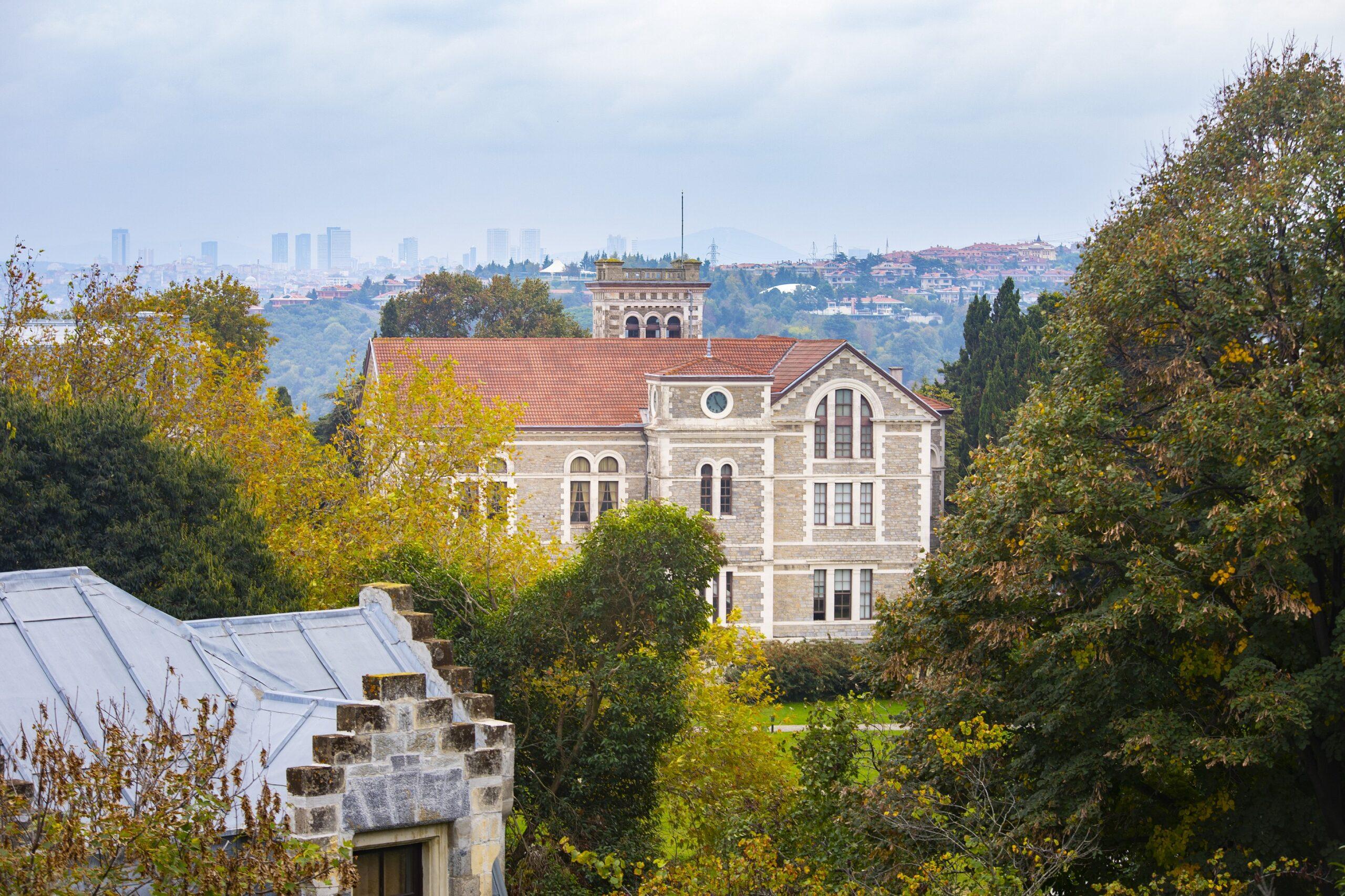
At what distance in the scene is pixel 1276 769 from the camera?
18.2 meters

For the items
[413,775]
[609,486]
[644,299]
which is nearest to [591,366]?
[609,486]

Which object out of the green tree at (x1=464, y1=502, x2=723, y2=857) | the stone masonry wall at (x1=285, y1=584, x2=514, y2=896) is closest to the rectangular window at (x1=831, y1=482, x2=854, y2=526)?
the green tree at (x1=464, y1=502, x2=723, y2=857)

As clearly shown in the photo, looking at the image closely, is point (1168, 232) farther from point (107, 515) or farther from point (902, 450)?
point (902, 450)

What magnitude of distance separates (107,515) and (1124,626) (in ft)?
56.8

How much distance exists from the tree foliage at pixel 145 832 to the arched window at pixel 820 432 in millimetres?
40531

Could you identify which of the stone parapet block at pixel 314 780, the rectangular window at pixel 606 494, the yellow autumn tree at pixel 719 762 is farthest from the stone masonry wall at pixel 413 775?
the rectangular window at pixel 606 494

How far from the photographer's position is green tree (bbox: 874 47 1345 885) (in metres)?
16.7

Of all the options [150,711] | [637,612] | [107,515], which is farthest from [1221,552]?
[107,515]

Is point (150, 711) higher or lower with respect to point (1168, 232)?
lower

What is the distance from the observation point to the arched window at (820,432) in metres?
49.4

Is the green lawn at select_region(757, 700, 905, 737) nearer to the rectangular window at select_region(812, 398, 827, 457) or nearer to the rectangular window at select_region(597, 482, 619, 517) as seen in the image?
the rectangular window at select_region(812, 398, 827, 457)

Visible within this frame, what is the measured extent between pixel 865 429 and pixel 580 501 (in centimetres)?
1045

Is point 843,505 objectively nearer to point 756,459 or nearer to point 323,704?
point 756,459

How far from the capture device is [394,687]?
10648 millimetres
